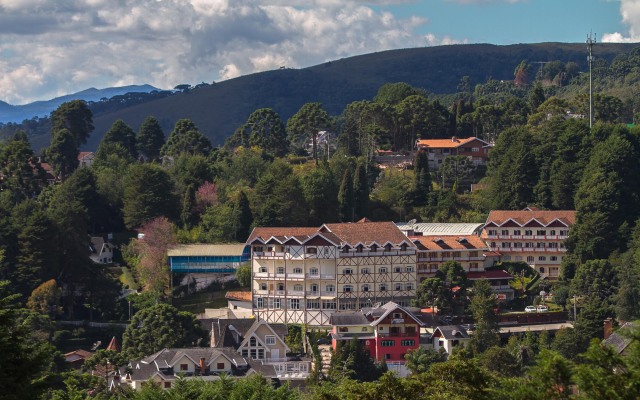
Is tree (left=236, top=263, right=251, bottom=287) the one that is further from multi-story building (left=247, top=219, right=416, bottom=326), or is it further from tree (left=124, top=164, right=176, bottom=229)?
tree (left=124, top=164, right=176, bottom=229)

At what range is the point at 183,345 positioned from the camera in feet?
205

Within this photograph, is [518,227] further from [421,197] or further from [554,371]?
[554,371]

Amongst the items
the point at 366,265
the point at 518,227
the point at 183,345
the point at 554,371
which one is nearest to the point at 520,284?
the point at 518,227

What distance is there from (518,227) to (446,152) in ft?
65.6

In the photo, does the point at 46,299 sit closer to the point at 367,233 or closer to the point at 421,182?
the point at 367,233

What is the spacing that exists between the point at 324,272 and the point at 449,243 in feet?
25.4

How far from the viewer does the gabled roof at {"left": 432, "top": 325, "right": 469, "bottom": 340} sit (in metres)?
61.7

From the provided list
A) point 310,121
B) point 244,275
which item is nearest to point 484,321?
point 244,275

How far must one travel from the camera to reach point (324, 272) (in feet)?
224

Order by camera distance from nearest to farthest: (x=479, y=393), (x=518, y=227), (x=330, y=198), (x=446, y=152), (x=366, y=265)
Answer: (x=479, y=393), (x=366, y=265), (x=518, y=227), (x=330, y=198), (x=446, y=152)

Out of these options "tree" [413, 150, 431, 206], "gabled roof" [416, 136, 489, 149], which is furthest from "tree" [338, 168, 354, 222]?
"gabled roof" [416, 136, 489, 149]

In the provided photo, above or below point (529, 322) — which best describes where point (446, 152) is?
above

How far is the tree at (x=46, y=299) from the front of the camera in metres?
67.9

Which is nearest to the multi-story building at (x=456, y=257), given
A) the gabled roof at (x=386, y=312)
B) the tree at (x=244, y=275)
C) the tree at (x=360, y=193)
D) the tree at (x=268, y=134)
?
the gabled roof at (x=386, y=312)
